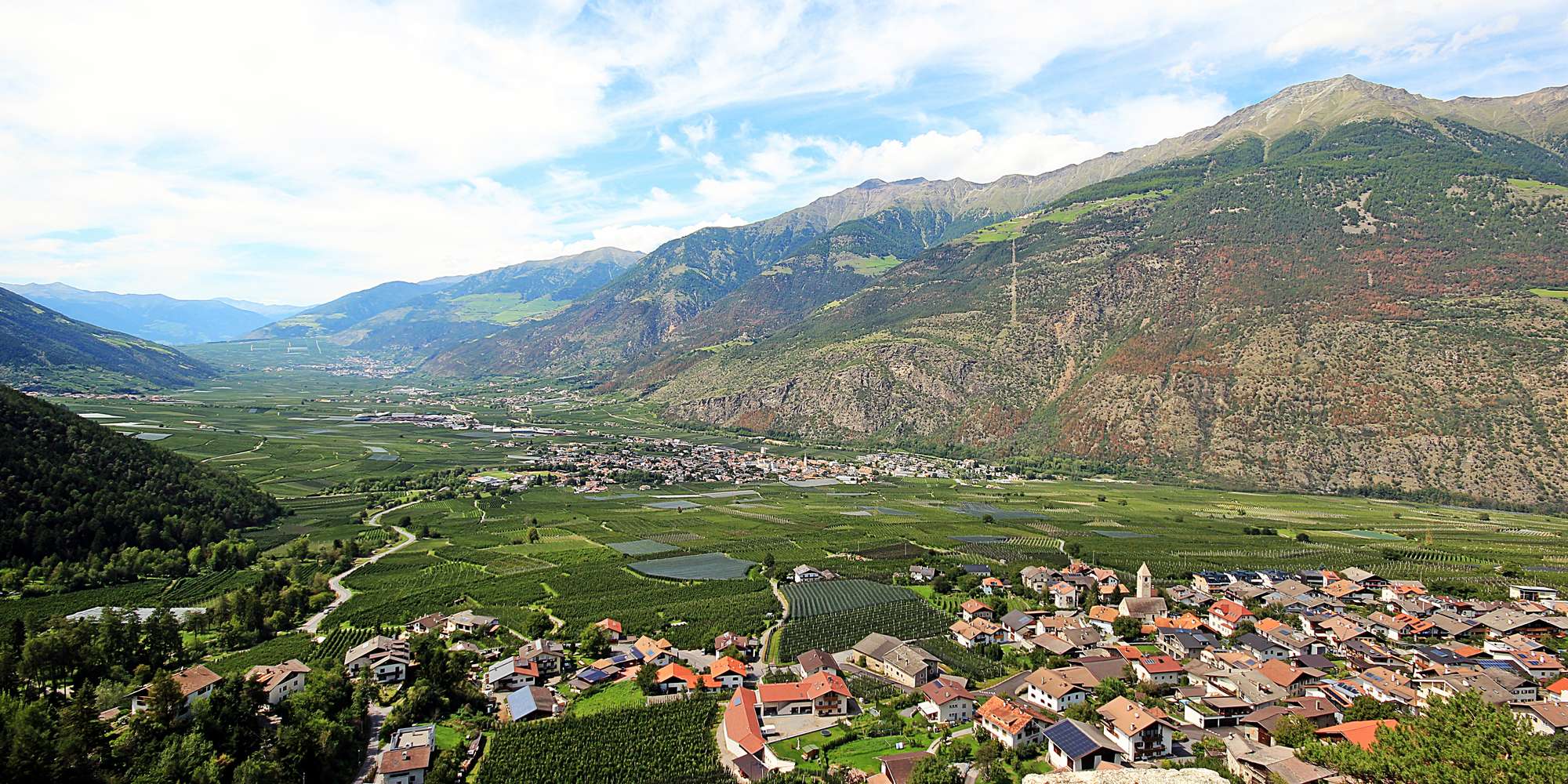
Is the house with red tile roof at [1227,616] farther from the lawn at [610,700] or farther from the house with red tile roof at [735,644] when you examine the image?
the lawn at [610,700]

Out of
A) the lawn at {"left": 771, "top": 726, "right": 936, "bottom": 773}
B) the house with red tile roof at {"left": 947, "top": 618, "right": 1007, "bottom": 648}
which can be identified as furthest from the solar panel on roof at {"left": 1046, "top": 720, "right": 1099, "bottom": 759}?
the house with red tile roof at {"left": 947, "top": 618, "right": 1007, "bottom": 648}

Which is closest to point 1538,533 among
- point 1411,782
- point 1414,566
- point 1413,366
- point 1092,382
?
point 1414,566

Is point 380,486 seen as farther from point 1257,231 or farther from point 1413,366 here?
point 1257,231

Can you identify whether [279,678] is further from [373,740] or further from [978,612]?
[978,612]

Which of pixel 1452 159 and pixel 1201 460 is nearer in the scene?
pixel 1201 460

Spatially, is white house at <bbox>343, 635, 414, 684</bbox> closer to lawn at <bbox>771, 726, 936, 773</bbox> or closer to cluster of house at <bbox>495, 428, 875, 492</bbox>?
lawn at <bbox>771, 726, 936, 773</bbox>

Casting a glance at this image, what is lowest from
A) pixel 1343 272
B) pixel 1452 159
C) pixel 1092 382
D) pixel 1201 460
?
pixel 1201 460

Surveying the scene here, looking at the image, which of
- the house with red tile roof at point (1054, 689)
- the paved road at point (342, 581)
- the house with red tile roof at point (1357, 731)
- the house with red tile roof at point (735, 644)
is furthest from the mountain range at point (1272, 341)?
the house with red tile roof at point (735, 644)

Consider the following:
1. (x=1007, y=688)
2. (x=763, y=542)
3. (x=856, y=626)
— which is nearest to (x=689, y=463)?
(x=763, y=542)
